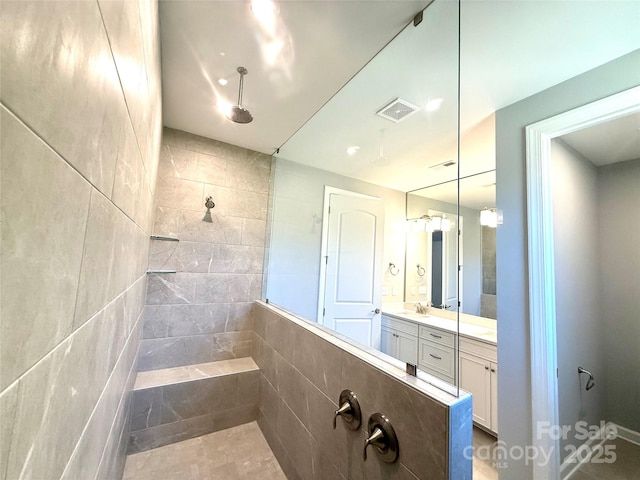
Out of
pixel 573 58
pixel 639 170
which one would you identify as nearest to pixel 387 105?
pixel 573 58

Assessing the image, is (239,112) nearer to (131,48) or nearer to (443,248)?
(131,48)

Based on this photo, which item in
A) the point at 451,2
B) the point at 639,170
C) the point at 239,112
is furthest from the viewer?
the point at 639,170

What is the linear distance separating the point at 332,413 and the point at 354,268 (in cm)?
169

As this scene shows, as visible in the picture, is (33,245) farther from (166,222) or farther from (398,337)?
(398,337)

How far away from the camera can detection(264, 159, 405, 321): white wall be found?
250cm

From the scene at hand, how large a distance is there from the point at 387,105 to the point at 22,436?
2.04m

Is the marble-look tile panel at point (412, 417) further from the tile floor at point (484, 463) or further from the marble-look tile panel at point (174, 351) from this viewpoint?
the marble-look tile panel at point (174, 351)

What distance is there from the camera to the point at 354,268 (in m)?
2.78

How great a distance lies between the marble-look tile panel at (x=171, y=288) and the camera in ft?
6.73

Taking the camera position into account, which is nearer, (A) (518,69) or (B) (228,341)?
(A) (518,69)

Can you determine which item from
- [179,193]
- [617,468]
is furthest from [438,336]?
[179,193]

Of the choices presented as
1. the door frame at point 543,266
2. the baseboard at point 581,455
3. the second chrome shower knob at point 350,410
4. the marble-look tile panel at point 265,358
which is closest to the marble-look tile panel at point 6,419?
the second chrome shower knob at point 350,410

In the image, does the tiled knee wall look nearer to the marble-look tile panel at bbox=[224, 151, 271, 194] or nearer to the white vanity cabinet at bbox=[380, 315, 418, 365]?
the white vanity cabinet at bbox=[380, 315, 418, 365]

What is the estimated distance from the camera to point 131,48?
0.71 meters
